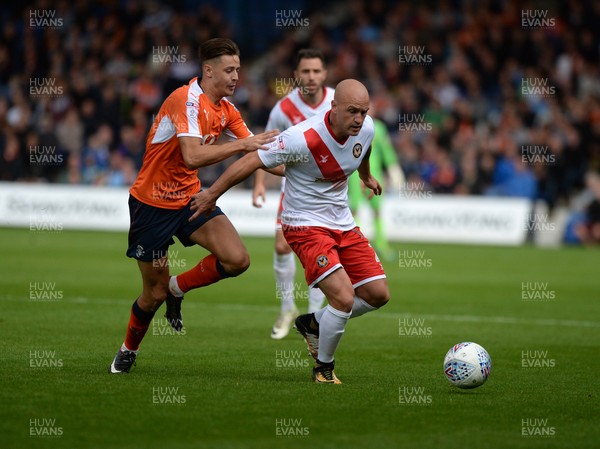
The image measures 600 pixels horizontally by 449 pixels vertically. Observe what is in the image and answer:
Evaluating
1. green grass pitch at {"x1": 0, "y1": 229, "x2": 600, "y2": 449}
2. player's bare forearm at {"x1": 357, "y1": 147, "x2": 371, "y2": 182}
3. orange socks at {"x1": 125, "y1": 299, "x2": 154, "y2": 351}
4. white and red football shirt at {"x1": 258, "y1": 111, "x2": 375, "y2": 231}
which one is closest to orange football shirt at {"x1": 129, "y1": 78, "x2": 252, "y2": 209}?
white and red football shirt at {"x1": 258, "y1": 111, "x2": 375, "y2": 231}

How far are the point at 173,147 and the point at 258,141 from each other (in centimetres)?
89

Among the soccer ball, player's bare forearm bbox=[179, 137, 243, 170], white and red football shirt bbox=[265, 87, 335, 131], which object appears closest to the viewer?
the soccer ball

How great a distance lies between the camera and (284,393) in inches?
306

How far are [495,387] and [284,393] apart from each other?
173 centimetres

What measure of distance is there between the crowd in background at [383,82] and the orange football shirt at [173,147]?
16345 mm

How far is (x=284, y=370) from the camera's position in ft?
29.5

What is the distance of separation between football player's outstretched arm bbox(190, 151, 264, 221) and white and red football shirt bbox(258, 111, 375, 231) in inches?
3.6

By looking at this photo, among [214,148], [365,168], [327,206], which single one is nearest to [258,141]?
[214,148]

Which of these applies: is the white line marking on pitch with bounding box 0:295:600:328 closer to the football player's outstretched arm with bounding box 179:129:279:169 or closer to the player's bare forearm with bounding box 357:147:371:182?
the player's bare forearm with bounding box 357:147:371:182

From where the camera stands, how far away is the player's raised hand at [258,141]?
807 cm

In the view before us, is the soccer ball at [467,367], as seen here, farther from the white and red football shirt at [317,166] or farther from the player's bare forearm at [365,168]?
the player's bare forearm at [365,168]

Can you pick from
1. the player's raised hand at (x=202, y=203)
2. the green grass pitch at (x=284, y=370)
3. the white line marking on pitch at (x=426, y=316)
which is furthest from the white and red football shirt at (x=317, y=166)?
the white line marking on pitch at (x=426, y=316)

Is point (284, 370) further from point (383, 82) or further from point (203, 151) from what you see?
point (383, 82)

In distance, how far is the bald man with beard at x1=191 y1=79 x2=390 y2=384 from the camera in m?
8.14
